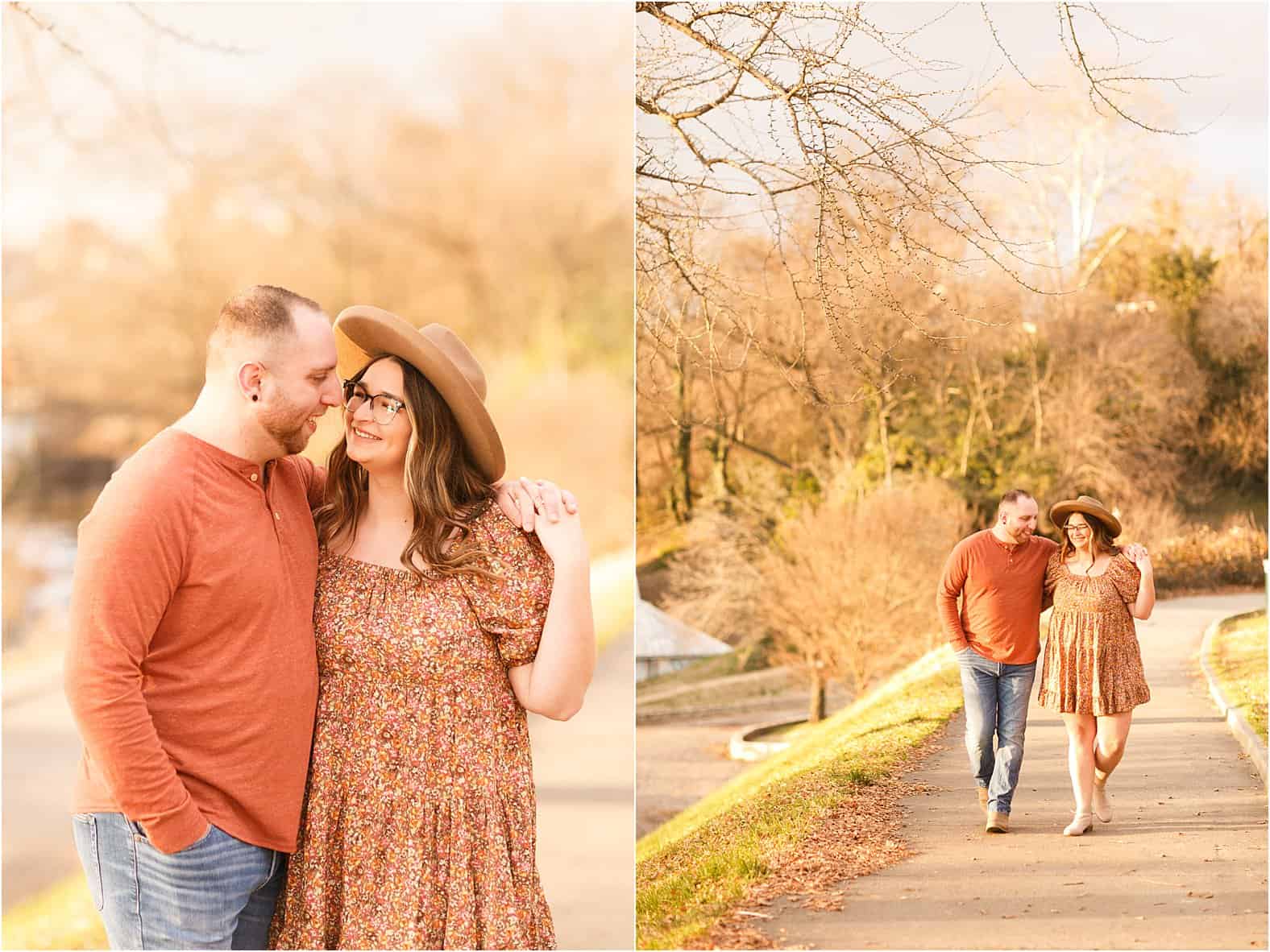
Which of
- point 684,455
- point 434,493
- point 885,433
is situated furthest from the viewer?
point 684,455

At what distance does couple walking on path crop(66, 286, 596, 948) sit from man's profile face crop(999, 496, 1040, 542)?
1.36 metres

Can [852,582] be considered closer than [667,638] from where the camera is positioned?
Yes

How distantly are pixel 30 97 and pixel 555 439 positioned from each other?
352 cm

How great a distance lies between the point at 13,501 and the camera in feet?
25.6

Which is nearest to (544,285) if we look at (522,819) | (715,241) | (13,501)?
(13,501)

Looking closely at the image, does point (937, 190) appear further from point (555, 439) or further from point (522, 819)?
point (555, 439)

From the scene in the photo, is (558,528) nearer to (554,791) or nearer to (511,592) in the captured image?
(511,592)

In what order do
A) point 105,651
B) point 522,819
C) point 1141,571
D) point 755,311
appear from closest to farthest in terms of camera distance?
point 105,651 < point 522,819 < point 1141,571 < point 755,311

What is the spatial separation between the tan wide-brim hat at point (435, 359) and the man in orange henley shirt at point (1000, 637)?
4.48 feet

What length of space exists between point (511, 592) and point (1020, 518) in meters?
1.47

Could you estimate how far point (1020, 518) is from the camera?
301cm

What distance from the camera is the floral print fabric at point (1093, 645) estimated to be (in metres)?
2.90

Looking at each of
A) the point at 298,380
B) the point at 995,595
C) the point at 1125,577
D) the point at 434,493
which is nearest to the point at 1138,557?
the point at 1125,577

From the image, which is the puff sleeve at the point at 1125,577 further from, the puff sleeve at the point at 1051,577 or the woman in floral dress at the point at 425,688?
the woman in floral dress at the point at 425,688
